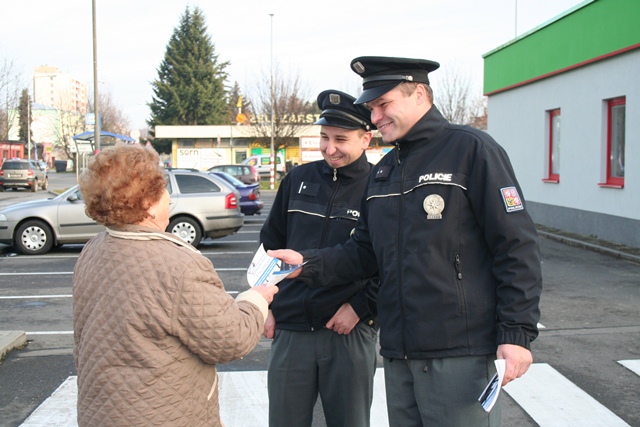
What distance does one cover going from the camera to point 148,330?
2.39 m

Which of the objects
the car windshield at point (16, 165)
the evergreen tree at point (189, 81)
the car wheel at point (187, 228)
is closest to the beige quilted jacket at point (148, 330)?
the car wheel at point (187, 228)

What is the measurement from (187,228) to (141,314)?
40.1ft

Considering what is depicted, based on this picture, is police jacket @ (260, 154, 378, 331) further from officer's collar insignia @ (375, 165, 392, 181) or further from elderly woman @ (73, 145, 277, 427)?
elderly woman @ (73, 145, 277, 427)

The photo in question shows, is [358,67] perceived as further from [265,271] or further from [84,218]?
[84,218]

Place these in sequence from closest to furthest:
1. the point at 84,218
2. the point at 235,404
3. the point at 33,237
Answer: the point at 235,404
the point at 84,218
the point at 33,237

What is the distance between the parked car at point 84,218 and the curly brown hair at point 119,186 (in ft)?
38.7

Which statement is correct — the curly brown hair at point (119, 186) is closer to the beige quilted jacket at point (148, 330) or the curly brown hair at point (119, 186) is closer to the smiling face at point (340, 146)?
the beige quilted jacket at point (148, 330)

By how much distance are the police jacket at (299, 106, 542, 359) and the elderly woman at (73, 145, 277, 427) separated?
0.67 metres

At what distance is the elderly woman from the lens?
2.39 metres

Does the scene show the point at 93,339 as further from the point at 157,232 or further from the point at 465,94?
the point at 465,94

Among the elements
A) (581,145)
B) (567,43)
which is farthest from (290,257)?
(567,43)

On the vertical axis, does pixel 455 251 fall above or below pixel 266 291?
above

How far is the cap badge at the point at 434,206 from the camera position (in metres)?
2.77

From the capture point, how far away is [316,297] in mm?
3504
